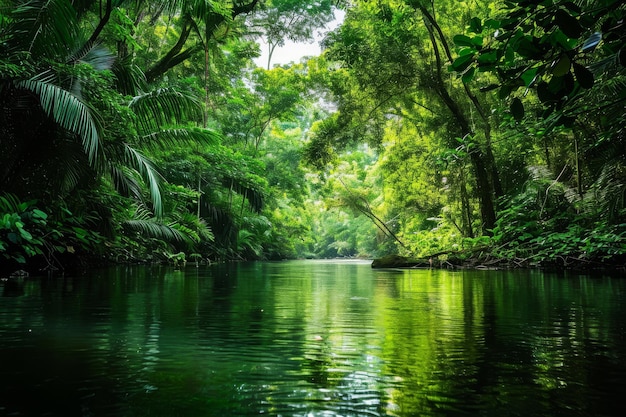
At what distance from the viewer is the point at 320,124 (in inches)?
622

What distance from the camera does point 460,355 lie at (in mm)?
1693

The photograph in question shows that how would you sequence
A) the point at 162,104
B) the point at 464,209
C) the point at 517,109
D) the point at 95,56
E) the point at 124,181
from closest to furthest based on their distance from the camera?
the point at 517,109, the point at 95,56, the point at 124,181, the point at 162,104, the point at 464,209

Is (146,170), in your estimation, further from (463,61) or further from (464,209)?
(464,209)

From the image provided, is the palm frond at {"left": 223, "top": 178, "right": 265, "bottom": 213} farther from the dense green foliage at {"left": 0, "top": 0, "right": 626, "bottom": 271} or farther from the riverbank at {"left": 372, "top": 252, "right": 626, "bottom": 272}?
the riverbank at {"left": 372, "top": 252, "right": 626, "bottom": 272}

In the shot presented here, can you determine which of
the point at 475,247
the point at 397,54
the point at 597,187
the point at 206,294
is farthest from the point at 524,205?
the point at 206,294

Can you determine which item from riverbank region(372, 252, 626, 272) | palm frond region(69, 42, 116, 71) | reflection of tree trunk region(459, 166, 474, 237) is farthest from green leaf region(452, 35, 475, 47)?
reflection of tree trunk region(459, 166, 474, 237)

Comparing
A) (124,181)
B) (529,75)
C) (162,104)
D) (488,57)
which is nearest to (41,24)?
(162,104)

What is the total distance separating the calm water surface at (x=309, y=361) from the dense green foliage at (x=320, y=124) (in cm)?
90

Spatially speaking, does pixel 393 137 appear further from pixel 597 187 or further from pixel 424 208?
pixel 597 187

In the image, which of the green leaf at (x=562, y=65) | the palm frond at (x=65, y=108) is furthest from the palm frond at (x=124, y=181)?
the green leaf at (x=562, y=65)

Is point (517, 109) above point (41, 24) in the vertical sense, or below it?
below

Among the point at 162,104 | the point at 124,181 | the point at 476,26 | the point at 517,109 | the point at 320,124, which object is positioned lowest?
the point at 517,109

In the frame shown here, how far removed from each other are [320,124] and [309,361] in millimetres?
14572

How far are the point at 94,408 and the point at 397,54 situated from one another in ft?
42.3
